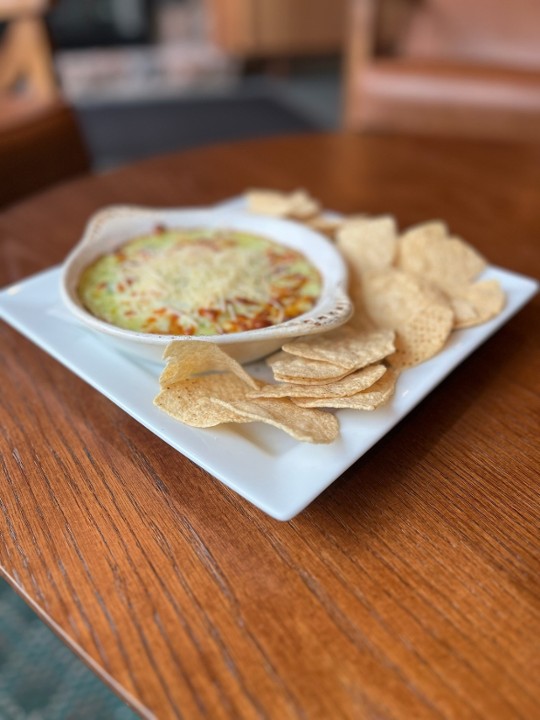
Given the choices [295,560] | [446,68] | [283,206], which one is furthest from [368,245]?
[446,68]

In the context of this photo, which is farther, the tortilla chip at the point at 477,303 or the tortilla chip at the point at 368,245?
the tortilla chip at the point at 368,245

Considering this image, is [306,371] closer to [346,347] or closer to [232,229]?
[346,347]

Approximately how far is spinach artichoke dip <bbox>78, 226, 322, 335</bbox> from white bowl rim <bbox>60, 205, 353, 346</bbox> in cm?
2

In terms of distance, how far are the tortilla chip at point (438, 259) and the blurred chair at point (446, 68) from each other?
5.18ft

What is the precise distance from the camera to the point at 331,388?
65 cm

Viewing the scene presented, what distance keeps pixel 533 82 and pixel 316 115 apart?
227 cm

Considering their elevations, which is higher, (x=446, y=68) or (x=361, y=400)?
(x=361, y=400)

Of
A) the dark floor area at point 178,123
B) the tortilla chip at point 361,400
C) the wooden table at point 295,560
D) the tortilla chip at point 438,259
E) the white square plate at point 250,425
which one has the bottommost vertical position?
the dark floor area at point 178,123

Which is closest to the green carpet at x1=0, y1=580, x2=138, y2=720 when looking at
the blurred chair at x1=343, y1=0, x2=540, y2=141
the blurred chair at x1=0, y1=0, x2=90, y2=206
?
the blurred chair at x1=0, y1=0, x2=90, y2=206

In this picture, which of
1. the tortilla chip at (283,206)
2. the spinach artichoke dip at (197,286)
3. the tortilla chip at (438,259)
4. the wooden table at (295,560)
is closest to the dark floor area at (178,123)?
the tortilla chip at (283,206)

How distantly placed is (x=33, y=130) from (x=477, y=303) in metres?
1.48

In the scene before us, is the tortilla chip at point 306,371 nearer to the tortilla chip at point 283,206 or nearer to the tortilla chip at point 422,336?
the tortilla chip at point 422,336

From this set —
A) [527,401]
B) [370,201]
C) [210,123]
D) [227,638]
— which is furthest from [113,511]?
[210,123]

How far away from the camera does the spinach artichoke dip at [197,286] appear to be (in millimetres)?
778
